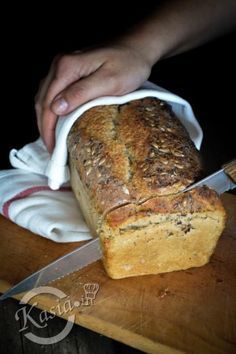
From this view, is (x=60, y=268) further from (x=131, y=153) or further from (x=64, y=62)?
(x=64, y=62)

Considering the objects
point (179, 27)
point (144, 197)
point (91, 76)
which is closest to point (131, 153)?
point (144, 197)

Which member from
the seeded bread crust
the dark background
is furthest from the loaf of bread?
the dark background

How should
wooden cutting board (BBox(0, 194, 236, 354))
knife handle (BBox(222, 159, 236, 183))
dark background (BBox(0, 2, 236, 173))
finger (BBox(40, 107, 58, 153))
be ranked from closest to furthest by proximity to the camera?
1. wooden cutting board (BBox(0, 194, 236, 354))
2. knife handle (BBox(222, 159, 236, 183))
3. finger (BBox(40, 107, 58, 153))
4. dark background (BBox(0, 2, 236, 173))

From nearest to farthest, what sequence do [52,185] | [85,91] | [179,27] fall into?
1. [85,91]
2. [52,185]
3. [179,27]

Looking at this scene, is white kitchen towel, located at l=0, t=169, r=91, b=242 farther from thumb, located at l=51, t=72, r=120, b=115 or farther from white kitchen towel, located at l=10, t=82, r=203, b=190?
thumb, located at l=51, t=72, r=120, b=115

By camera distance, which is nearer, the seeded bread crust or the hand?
the seeded bread crust

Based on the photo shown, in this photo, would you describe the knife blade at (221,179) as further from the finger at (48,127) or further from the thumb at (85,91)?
the finger at (48,127)

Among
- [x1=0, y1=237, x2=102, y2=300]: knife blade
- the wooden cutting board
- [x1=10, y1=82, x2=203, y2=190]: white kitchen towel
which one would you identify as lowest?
the wooden cutting board
